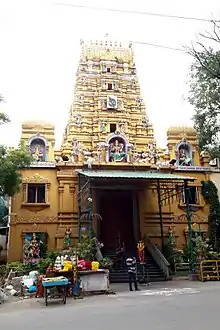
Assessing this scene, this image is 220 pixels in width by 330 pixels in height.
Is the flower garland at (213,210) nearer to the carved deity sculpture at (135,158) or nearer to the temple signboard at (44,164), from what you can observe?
the carved deity sculpture at (135,158)

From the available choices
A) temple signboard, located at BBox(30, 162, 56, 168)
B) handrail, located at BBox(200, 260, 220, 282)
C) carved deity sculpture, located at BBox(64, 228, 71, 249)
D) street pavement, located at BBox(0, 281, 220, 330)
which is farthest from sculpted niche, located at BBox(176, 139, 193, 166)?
street pavement, located at BBox(0, 281, 220, 330)

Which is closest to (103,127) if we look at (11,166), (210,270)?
(11,166)

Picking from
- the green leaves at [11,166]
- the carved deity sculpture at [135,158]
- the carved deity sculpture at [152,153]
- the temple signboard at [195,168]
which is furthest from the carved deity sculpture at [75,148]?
the temple signboard at [195,168]

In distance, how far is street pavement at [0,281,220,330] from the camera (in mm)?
5992

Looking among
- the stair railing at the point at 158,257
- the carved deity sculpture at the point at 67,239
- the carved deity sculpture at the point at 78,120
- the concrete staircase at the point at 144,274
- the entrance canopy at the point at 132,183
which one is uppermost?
the carved deity sculpture at the point at 78,120

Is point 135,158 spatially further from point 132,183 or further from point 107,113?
point 107,113

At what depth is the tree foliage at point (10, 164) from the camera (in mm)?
14430

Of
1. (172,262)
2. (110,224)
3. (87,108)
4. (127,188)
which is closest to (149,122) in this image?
(87,108)

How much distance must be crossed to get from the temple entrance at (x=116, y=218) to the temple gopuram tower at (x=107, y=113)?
2074 mm

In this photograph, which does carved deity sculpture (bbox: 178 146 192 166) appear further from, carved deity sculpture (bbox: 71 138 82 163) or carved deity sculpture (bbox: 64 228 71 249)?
carved deity sculpture (bbox: 64 228 71 249)

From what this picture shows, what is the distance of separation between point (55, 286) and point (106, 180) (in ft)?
26.5

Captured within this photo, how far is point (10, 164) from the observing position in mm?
14633

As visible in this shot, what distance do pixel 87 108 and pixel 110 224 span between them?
24.0 feet

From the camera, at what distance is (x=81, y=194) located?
1786 cm
